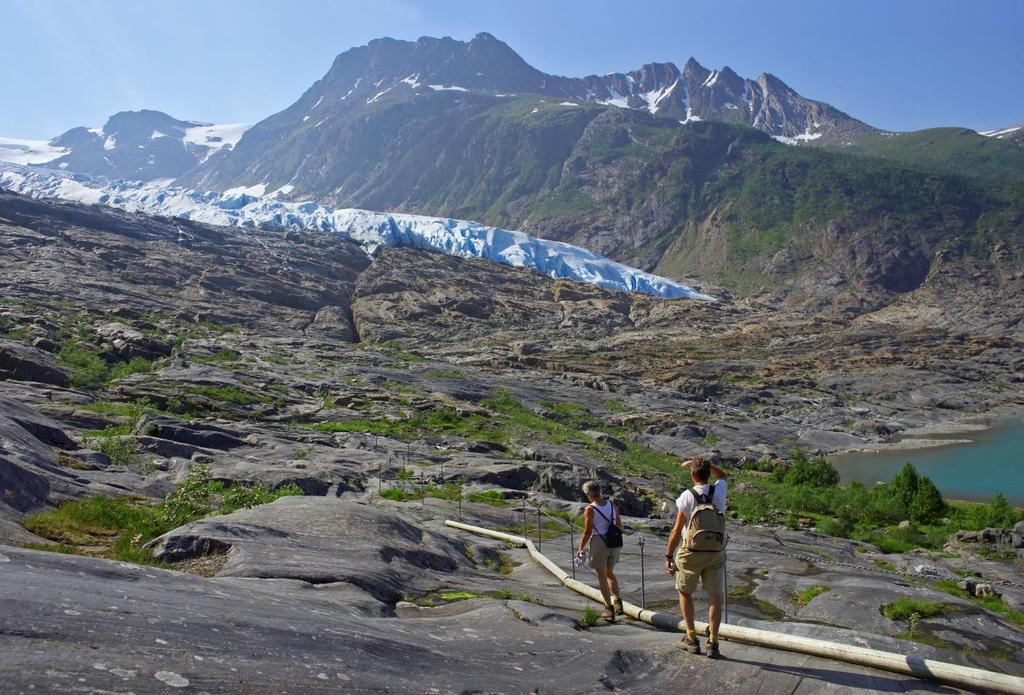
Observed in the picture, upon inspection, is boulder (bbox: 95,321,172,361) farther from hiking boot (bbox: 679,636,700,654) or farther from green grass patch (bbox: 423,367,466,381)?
hiking boot (bbox: 679,636,700,654)

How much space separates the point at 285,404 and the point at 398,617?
162ft

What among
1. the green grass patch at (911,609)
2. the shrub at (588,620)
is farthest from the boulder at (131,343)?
the green grass patch at (911,609)

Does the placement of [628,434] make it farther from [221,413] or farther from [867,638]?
[867,638]

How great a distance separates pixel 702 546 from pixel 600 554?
8.50 feet

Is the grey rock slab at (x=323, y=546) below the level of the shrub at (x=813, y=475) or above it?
above

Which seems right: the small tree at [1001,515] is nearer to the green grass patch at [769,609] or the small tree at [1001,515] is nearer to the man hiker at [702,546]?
the green grass patch at [769,609]

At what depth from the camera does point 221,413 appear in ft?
155

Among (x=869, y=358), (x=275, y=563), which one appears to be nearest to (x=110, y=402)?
(x=275, y=563)

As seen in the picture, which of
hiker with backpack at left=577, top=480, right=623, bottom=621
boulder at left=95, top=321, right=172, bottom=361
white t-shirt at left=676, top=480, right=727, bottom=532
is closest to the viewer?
white t-shirt at left=676, top=480, right=727, bottom=532

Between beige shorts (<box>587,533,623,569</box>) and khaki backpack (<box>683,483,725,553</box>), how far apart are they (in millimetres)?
2387

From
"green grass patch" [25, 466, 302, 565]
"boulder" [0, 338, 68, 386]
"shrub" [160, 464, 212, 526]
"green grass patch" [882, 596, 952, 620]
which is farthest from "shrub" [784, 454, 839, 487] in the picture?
"boulder" [0, 338, 68, 386]

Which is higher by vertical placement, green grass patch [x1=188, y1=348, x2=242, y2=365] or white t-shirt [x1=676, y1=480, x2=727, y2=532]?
white t-shirt [x1=676, y1=480, x2=727, y2=532]

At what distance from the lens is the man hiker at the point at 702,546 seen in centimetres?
895

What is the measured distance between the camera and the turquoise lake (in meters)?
64.1
